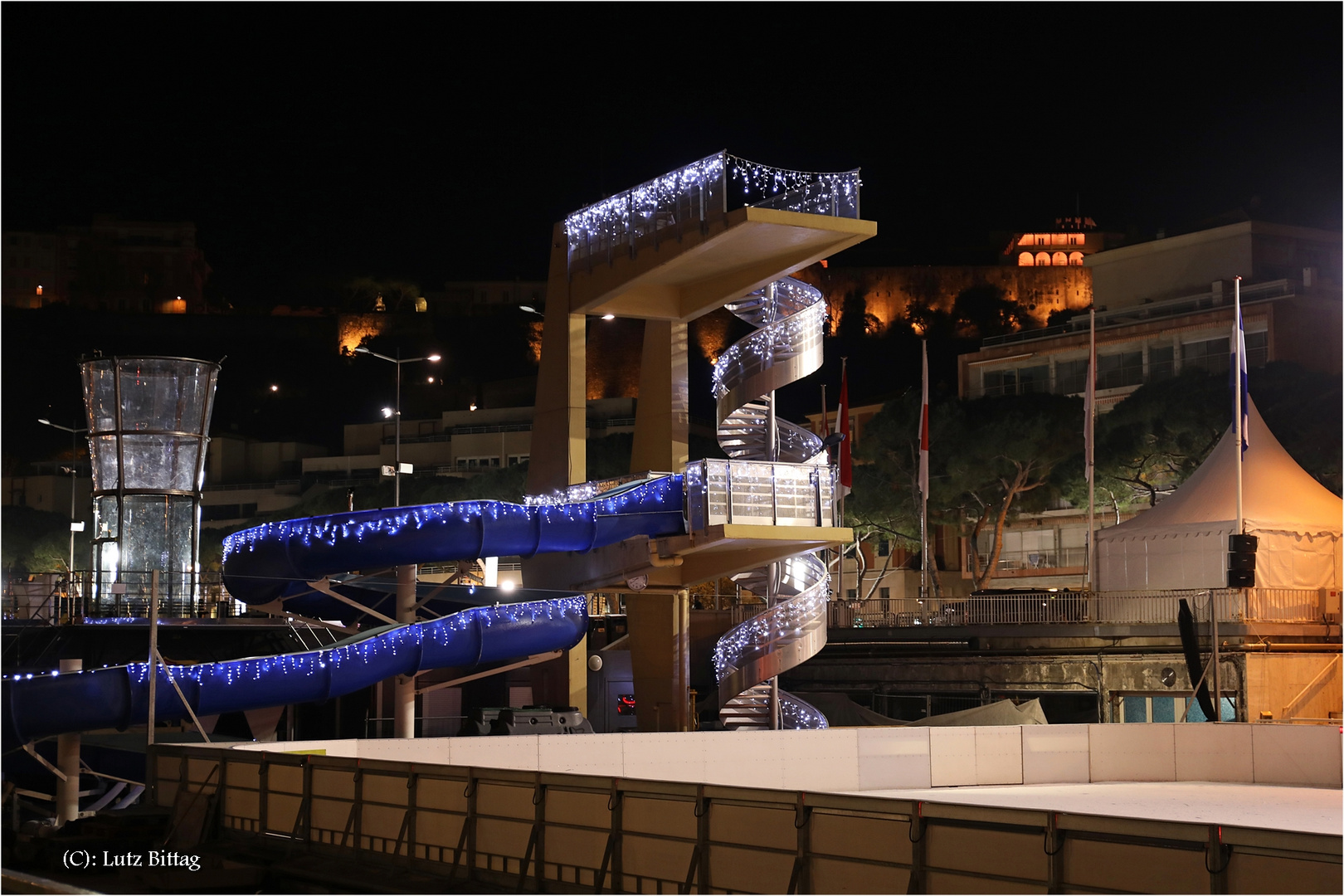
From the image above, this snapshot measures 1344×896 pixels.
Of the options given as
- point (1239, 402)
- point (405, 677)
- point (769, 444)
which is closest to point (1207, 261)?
point (1239, 402)

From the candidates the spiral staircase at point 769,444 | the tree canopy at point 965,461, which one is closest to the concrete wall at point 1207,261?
the tree canopy at point 965,461

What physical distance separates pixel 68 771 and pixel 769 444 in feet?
42.3

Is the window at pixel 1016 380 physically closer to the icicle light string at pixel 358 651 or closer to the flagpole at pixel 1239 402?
the flagpole at pixel 1239 402

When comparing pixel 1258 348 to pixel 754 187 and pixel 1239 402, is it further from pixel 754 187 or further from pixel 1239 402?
pixel 754 187

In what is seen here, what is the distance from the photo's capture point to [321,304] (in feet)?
481

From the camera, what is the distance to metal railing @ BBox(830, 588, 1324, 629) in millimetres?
32750

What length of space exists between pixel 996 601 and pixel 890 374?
76956mm

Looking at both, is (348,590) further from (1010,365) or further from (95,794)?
(1010,365)

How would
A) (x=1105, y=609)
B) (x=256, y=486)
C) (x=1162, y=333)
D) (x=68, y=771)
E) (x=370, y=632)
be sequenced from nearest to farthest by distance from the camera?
(x=68, y=771) < (x=370, y=632) < (x=1105, y=609) < (x=1162, y=333) < (x=256, y=486)

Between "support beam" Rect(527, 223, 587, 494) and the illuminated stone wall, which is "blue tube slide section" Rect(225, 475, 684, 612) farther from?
the illuminated stone wall

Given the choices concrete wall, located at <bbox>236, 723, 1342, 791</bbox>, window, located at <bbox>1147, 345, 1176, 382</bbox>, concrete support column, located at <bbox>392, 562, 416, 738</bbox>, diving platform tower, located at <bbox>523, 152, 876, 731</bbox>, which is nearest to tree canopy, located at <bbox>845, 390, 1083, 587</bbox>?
window, located at <bbox>1147, 345, 1176, 382</bbox>

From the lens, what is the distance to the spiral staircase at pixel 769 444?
25.6m

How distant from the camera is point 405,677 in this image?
24.3 m

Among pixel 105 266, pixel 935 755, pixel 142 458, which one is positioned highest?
pixel 105 266
